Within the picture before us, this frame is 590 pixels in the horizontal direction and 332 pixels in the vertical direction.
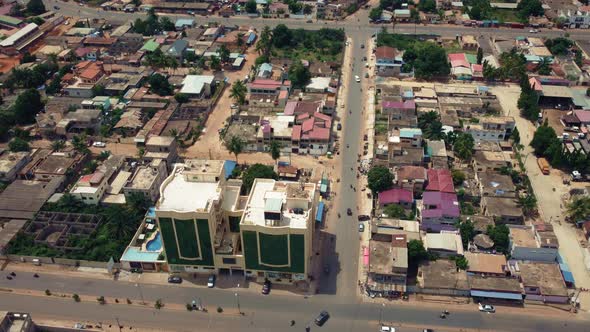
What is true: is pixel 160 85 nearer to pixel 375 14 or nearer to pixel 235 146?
pixel 235 146

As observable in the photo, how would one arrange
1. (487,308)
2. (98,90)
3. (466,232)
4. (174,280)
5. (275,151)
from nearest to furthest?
(487,308) < (174,280) < (466,232) < (275,151) < (98,90)

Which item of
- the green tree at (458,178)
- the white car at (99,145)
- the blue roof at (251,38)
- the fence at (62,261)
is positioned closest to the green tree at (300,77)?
the blue roof at (251,38)

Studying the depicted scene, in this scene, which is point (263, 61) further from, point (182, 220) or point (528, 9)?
point (528, 9)

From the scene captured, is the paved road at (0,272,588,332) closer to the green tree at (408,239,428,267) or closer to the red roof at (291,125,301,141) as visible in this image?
the green tree at (408,239,428,267)

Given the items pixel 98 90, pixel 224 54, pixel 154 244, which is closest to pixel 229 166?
pixel 154 244

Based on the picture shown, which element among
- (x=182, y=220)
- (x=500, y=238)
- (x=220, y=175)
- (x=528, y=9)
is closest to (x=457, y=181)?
(x=500, y=238)
